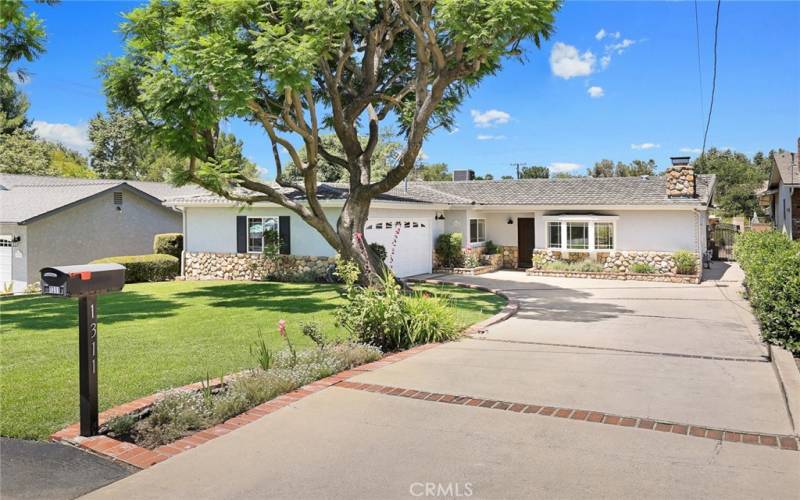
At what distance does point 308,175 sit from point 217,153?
2.55 m

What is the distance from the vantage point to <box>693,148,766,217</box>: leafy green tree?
49750mm

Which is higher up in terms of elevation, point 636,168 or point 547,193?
point 636,168

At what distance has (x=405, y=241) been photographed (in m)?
21.2

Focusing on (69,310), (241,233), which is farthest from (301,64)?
(241,233)

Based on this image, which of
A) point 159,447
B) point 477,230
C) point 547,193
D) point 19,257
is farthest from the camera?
point 477,230

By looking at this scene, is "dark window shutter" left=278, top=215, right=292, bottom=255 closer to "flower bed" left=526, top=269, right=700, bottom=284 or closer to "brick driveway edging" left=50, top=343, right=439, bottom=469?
"flower bed" left=526, top=269, right=700, bottom=284

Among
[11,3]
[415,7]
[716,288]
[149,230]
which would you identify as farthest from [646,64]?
[149,230]

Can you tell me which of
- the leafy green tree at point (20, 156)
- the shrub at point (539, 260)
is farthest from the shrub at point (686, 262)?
the leafy green tree at point (20, 156)

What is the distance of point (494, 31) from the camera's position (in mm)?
11812

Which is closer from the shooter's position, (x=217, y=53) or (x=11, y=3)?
(x=11, y=3)

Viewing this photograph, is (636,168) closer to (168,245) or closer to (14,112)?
(168,245)

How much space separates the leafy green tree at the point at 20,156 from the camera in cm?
3641

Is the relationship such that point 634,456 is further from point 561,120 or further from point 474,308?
point 561,120

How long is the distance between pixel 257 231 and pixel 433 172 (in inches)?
1907
